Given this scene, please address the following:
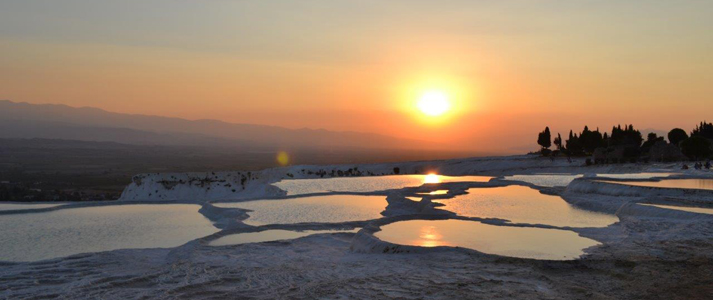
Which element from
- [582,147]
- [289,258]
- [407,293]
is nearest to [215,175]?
[289,258]

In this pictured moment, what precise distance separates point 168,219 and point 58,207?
249 inches

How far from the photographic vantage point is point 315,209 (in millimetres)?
24266

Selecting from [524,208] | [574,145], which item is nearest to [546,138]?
[574,145]

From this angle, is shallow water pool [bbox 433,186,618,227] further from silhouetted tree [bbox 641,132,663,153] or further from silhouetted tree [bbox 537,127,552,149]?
silhouetted tree [bbox 537,127,552,149]

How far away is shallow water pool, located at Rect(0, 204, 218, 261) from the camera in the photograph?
15.6 meters

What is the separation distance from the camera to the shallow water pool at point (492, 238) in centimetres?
1417

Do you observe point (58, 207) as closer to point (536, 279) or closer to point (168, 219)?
point (168, 219)

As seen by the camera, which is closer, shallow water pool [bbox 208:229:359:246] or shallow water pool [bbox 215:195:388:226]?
shallow water pool [bbox 208:229:359:246]

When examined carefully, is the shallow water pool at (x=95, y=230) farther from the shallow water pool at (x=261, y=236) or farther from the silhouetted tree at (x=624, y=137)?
the silhouetted tree at (x=624, y=137)

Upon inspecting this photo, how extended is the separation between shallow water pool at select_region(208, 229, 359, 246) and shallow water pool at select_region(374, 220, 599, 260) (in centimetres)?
206

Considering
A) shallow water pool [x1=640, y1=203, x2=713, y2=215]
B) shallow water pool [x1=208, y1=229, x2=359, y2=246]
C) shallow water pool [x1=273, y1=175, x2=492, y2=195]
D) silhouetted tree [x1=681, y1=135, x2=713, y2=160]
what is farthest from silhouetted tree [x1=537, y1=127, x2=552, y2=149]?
shallow water pool [x1=208, y1=229, x2=359, y2=246]

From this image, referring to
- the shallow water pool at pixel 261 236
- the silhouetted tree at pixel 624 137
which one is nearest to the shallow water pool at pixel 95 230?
the shallow water pool at pixel 261 236

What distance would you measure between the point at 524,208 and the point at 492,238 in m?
7.66

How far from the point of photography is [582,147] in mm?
69562
